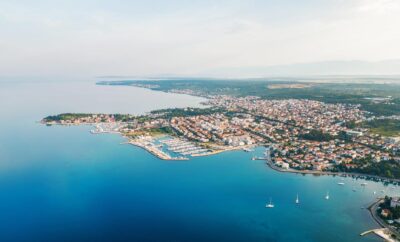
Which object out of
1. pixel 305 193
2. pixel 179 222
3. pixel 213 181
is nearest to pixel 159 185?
pixel 213 181

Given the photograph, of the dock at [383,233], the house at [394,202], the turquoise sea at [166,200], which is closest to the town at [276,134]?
the turquoise sea at [166,200]

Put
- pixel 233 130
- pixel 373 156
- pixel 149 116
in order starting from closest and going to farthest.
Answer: pixel 373 156, pixel 233 130, pixel 149 116

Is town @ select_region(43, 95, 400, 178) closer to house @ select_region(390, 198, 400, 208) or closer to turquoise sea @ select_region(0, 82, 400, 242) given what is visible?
turquoise sea @ select_region(0, 82, 400, 242)

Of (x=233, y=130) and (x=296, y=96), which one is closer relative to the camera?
(x=233, y=130)

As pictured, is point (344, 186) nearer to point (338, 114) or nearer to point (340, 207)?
point (340, 207)

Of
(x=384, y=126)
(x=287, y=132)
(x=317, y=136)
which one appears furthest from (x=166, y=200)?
(x=384, y=126)

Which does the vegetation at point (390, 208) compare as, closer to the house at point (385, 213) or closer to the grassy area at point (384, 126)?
the house at point (385, 213)
